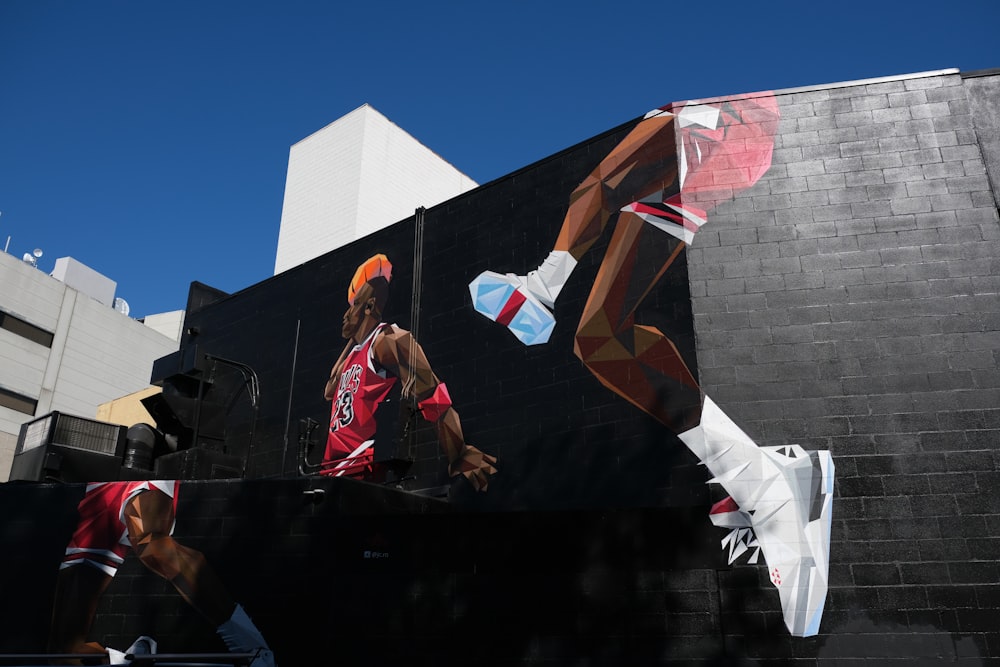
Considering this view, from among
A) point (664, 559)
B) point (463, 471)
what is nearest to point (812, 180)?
point (664, 559)

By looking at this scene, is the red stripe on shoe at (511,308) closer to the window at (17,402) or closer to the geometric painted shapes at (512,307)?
the geometric painted shapes at (512,307)

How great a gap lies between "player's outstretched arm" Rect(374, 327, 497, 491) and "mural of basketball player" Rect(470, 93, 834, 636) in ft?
5.95

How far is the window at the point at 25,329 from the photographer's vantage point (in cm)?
3325

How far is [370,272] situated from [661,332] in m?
7.85

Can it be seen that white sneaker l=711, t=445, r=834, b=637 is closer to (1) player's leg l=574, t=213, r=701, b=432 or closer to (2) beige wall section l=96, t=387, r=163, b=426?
(1) player's leg l=574, t=213, r=701, b=432

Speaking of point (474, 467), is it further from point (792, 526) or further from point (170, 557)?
point (792, 526)

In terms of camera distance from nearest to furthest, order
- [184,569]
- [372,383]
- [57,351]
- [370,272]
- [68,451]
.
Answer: [184,569] → [372,383] → [68,451] → [370,272] → [57,351]

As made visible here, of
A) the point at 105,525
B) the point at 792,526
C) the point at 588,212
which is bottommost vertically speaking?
the point at 792,526

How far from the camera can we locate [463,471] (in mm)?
15180

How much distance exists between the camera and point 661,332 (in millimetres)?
13289

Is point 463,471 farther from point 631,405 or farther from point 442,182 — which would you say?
point 442,182

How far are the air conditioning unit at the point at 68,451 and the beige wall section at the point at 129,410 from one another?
32.6 ft

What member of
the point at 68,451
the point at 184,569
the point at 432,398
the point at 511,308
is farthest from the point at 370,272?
the point at 184,569

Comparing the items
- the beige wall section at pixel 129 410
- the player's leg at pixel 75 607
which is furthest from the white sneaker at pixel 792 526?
the beige wall section at pixel 129 410
